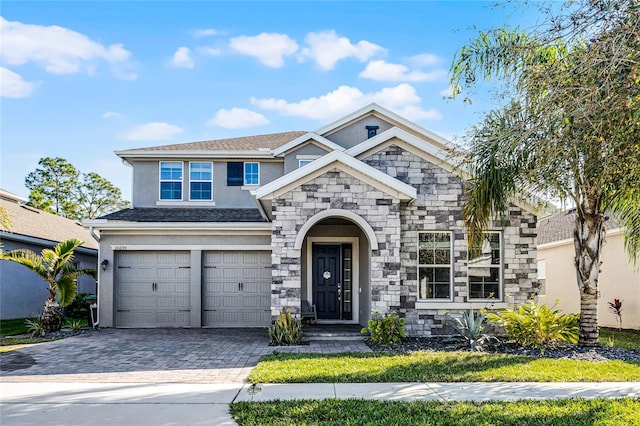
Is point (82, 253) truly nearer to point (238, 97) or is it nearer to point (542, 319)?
point (238, 97)

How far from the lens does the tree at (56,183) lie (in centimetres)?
3981

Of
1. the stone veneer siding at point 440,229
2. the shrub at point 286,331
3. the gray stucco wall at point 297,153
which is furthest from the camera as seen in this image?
the gray stucco wall at point 297,153

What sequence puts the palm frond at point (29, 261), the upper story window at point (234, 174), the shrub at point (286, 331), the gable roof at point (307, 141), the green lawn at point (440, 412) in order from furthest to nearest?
the upper story window at point (234, 174), the gable roof at point (307, 141), the palm frond at point (29, 261), the shrub at point (286, 331), the green lawn at point (440, 412)

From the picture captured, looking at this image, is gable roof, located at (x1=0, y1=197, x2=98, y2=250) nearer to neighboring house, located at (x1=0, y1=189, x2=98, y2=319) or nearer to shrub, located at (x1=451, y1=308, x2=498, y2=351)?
neighboring house, located at (x1=0, y1=189, x2=98, y2=319)

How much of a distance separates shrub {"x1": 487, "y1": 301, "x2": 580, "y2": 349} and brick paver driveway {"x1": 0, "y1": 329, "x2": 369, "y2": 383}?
131 inches

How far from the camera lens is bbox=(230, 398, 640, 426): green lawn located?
609 centimetres

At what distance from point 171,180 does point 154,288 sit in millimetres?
4027

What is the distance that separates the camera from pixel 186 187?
704 inches

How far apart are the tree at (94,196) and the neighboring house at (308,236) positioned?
89.4ft

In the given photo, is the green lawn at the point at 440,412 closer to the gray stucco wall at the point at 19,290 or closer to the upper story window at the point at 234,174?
the upper story window at the point at 234,174

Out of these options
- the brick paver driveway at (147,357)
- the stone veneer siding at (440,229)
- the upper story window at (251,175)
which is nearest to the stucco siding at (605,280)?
the stone veneer siding at (440,229)

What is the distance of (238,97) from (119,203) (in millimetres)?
33550

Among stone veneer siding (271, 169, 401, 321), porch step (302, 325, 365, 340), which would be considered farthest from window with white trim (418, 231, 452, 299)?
porch step (302, 325, 365, 340)

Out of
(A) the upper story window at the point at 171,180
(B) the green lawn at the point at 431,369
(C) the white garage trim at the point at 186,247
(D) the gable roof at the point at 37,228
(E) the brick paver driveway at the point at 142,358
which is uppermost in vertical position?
(A) the upper story window at the point at 171,180
